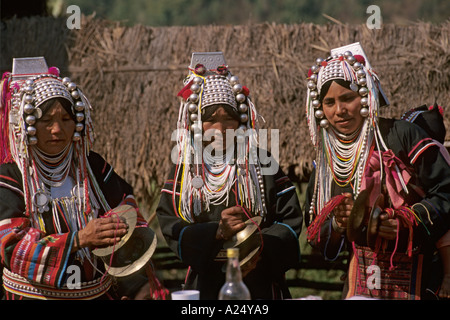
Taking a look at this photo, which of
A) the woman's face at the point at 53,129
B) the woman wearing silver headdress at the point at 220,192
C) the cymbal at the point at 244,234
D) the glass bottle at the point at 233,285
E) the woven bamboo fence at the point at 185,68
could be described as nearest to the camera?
the glass bottle at the point at 233,285

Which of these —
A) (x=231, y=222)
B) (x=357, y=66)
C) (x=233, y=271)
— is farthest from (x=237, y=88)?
(x=233, y=271)

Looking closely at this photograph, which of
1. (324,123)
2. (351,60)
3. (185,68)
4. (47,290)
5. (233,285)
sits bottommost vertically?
(47,290)

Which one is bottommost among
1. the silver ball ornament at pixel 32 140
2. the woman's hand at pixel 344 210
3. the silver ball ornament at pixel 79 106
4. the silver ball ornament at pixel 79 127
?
the woman's hand at pixel 344 210

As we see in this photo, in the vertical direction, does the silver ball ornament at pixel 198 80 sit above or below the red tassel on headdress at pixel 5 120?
above

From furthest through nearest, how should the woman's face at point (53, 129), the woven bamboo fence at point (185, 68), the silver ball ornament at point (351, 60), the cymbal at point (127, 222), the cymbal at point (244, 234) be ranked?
the woven bamboo fence at point (185, 68) → the silver ball ornament at point (351, 60) → the woman's face at point (53, 129) → the cymbal at point (244, 234) → the cymbal at point (127, 222)

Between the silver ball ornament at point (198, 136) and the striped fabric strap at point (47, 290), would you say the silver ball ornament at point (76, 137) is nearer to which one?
the silver ball ornament at point (198, 136)

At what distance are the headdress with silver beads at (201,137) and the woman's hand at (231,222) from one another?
26cm

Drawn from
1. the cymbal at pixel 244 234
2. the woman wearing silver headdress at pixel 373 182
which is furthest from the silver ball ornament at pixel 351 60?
the cymbal at pixel 244 234

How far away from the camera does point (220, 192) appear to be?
427 cm

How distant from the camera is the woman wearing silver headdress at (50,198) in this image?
12.8 feet

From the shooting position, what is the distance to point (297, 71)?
6.40 metres

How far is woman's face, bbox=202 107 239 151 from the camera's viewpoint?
4.22 meters

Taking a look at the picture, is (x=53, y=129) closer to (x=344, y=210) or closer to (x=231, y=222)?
(x=231, y=222)

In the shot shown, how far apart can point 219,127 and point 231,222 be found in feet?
1.91
